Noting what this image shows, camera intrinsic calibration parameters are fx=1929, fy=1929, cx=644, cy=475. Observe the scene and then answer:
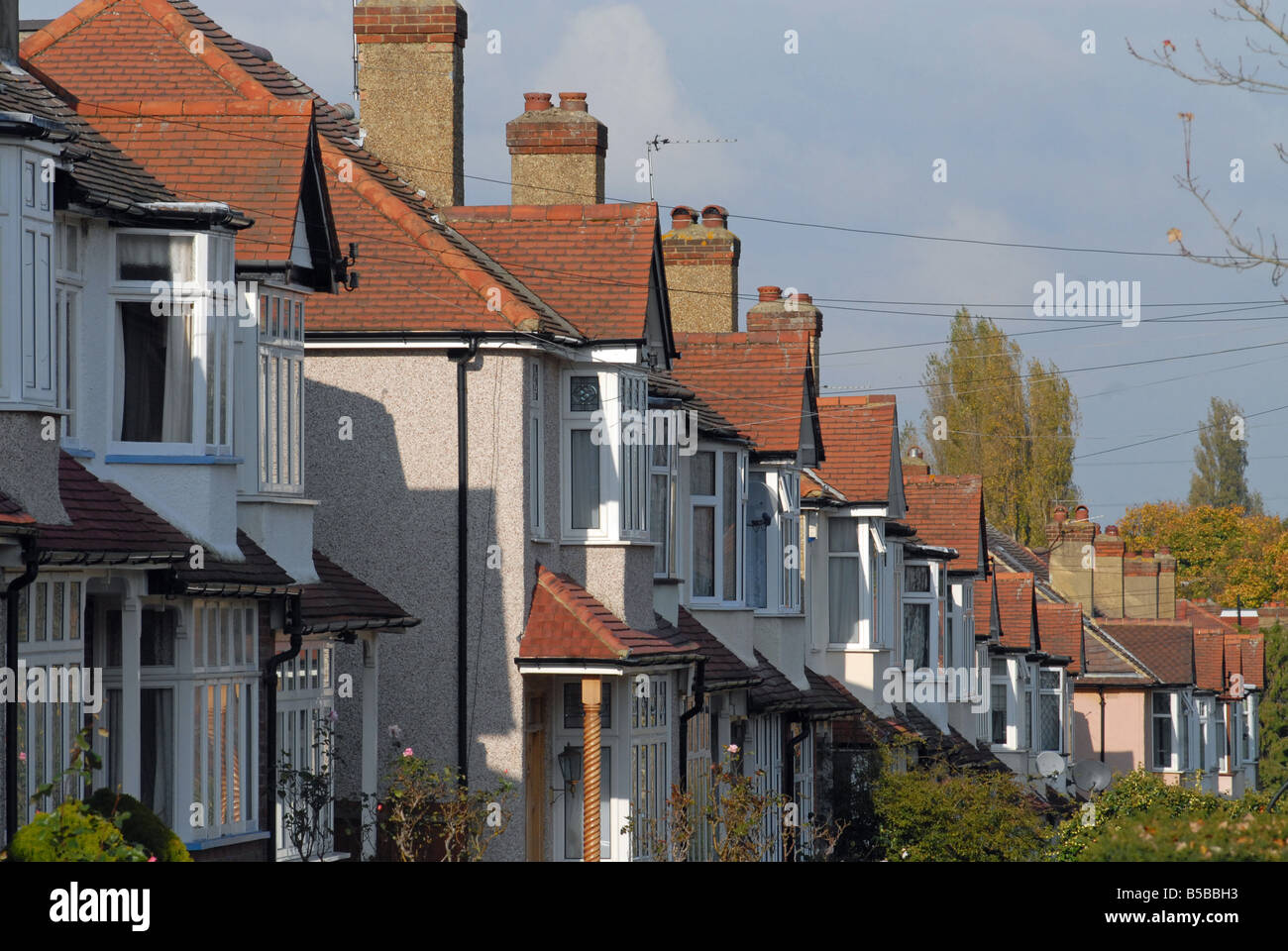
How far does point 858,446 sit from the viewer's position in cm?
3119

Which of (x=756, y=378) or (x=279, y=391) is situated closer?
(x=279, y=391)

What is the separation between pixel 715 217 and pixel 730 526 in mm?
7824

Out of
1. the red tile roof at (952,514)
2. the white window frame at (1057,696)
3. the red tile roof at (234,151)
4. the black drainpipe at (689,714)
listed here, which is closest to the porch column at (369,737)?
the red tile roof at (234,151)

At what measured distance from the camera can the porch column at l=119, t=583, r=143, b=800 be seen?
1386cm

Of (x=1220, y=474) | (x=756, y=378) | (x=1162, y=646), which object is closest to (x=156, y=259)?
(x=756, y=378)

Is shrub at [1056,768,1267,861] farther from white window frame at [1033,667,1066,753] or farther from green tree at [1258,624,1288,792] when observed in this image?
green tree at [1258,624,1288,792]

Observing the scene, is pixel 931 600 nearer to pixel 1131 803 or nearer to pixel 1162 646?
pixel 1131 803

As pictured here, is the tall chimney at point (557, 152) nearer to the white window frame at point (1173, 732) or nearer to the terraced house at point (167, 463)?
the terraced house at point (167, 463)

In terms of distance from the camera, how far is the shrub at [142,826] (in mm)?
11758

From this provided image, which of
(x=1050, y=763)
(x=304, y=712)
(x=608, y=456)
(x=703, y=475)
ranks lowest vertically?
(x=1050, y=763)

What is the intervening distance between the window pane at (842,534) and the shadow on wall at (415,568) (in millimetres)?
11844

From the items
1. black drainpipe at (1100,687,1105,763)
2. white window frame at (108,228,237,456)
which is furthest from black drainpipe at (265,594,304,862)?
black drainpipe at (1100,687,1105,763)

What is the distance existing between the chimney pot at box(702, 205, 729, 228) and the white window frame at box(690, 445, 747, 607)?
7.00 metres
